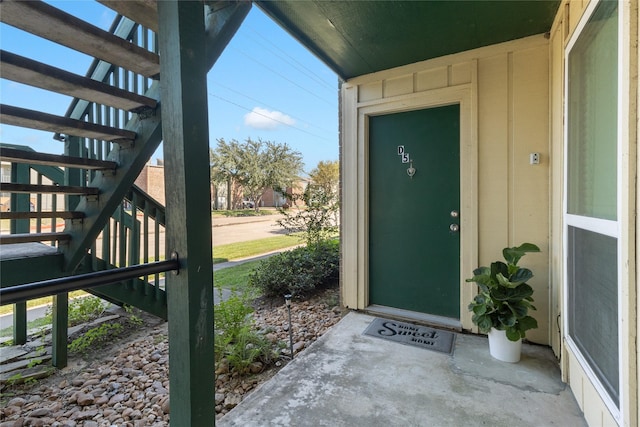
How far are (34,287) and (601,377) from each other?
2207mm

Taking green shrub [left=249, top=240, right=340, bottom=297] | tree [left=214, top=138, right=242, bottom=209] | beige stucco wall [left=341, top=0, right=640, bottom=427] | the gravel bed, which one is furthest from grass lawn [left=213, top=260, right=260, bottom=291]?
tree [left=214, top=138, right=242, bottom=209]

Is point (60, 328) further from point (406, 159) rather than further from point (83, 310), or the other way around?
point (406, 159)

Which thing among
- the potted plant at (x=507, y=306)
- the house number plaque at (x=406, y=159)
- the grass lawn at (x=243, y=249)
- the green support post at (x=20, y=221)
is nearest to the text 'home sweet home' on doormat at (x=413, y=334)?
the potted plant at (x=507, y=306)

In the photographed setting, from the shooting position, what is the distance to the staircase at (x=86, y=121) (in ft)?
4.09

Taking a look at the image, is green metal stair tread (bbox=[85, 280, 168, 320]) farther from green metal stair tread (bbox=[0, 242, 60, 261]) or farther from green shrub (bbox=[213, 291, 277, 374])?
green shrub (bbox=[213, 291, 277, 374])

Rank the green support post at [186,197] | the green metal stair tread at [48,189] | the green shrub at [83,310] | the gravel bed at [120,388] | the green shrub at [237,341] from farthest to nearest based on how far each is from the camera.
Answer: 1. the green shrub at [83,310]
2. the green shrub at [237,341]
3. the gravel bed at [120,388]
4. the green metal stair tread at [48,189]
5. the green support post at [186,197]

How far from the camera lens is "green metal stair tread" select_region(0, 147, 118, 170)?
4.62ft

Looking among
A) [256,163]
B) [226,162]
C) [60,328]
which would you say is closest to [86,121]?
[60,328]

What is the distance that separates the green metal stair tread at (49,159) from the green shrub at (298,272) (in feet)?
8.34

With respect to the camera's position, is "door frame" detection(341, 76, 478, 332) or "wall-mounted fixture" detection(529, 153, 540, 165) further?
"door frame" detection(341, 76, 478, 332)

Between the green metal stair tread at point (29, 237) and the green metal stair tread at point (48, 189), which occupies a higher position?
the green metal stair tread at point (48, 189)

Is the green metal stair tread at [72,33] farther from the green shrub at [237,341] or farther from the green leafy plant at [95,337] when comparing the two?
the green leafy plant at [95,337]

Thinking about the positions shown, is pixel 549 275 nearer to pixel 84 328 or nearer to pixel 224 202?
pixel 84 328

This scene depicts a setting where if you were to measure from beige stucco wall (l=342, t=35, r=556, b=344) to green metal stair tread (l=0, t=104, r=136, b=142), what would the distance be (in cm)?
236
